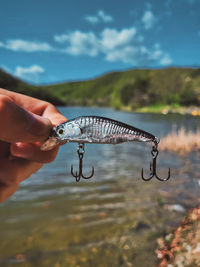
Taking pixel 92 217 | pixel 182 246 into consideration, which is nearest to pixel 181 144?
pixel 92 217

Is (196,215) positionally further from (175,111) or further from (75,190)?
(175,111)

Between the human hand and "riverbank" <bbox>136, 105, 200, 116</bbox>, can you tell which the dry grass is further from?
"riverbank" <bbox>136, 105, 200, 116</bbox>

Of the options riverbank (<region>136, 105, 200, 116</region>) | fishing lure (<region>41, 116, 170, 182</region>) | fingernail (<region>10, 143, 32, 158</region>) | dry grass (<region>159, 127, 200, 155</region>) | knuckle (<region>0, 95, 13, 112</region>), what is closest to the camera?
knuckle (<region>0, 95, 13, 112</region>)

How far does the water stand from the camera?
5543mm

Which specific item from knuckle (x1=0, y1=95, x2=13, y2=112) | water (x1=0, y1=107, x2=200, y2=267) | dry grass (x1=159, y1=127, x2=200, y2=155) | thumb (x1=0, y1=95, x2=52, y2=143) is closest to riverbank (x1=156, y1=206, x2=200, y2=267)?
water (x1=0, y1=107, x2=200, y2=267)

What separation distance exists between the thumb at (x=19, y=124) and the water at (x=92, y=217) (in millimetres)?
4138

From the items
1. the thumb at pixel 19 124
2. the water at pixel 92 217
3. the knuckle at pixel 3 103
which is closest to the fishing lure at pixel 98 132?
the thumb at pixel 19 124

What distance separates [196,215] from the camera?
271 inches

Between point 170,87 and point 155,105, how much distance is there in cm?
1042

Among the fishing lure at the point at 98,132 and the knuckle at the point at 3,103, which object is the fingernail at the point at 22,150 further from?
the knuckle at the point at 3,103

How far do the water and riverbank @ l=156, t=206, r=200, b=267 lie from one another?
0.24 metres

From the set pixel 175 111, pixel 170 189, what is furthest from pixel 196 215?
pixel 175 111

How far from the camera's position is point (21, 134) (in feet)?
7.23

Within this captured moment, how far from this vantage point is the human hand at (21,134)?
206 centimetres
